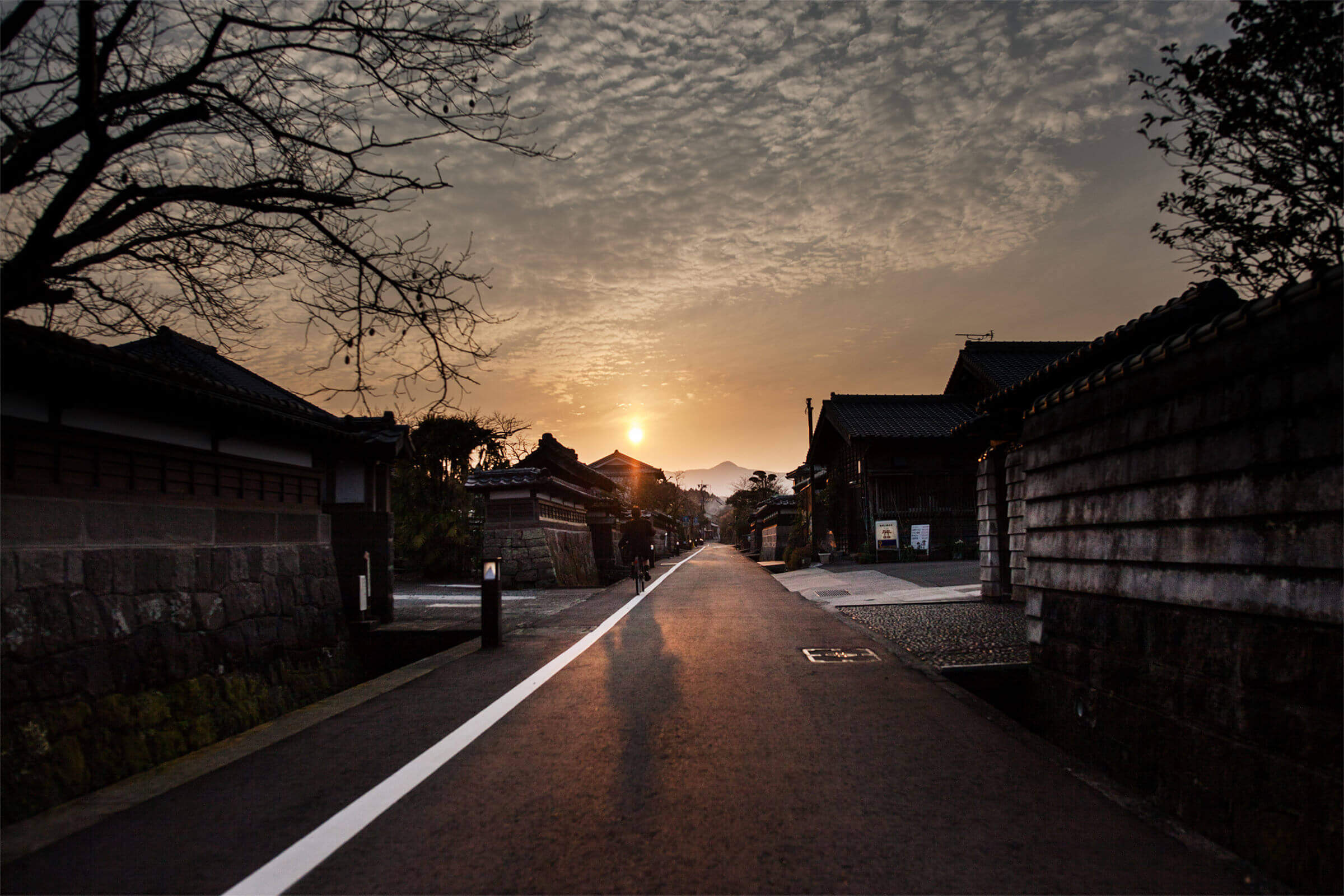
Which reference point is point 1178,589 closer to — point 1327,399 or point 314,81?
point 1327,399

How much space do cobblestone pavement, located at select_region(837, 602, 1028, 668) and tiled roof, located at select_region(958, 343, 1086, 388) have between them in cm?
1746

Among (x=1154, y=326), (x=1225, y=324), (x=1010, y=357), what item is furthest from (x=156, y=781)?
(x=1010, y=357)

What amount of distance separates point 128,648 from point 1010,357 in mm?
29708

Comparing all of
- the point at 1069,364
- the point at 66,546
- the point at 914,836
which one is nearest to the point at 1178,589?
the point at 914,836

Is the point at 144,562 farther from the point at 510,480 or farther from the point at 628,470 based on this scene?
the point at 628,470

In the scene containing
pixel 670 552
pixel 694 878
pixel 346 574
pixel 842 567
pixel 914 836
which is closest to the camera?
pixel 694 878

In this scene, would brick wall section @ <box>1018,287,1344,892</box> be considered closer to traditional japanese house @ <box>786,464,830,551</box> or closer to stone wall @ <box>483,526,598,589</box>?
stone wall @ <box>483,526,598,589</box>

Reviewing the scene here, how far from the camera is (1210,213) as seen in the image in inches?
375

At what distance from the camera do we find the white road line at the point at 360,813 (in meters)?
2.80

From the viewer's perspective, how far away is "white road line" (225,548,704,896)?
9.18ft

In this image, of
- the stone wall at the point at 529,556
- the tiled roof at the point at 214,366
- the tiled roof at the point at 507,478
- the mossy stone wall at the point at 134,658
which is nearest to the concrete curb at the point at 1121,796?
the mossy stone wall at the point at 134,658

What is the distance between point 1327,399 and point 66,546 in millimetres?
8022

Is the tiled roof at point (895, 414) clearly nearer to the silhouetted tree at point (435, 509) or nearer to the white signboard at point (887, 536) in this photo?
the white signboard at point (887, 536)

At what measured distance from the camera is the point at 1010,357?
29109 millimetres
